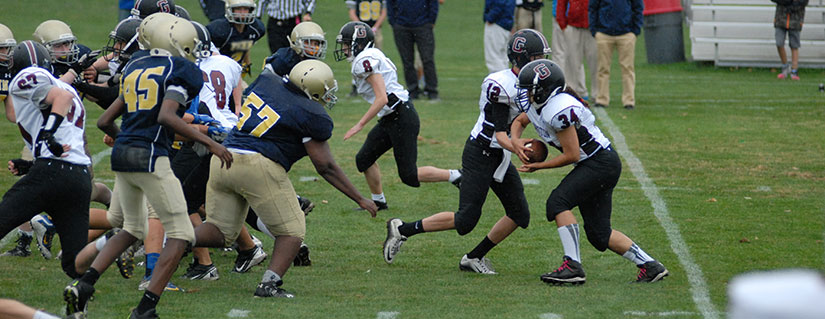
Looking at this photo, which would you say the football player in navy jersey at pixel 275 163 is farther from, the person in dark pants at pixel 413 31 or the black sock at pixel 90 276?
the person in dark pants at pixel 413 31

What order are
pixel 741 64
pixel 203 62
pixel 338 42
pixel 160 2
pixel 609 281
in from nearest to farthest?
pixel 609 281, pixel 203 62, pixel 160 2, pixel 338 42, pixel 741 64

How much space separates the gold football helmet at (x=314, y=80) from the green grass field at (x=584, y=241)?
1110 mm

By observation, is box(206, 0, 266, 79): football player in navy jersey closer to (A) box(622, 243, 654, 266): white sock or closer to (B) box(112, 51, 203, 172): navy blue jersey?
(B) box(112, 51, 203, 172): navy blue jersey

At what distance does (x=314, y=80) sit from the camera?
5.46 metres

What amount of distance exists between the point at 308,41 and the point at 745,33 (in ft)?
38.3

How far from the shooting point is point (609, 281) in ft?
19.5

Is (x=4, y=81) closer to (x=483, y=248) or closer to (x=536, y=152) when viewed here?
(x=483, y=248)

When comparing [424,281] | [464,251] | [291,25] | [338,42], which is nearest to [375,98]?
[338,42]

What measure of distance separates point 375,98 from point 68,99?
2.93m

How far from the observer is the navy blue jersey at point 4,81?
5.86 meters

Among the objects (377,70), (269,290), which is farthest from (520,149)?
(377,70)

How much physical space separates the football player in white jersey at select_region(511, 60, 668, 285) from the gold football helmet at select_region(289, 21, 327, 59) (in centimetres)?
154

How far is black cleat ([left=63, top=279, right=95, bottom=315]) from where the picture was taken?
4789 mm

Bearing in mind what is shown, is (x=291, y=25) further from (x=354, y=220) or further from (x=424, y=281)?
(x=424, y=281)
